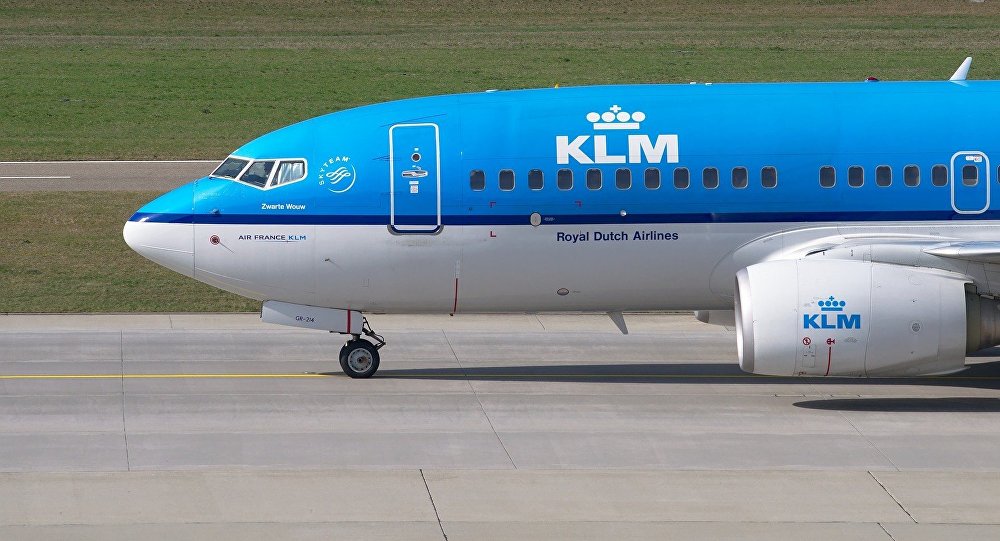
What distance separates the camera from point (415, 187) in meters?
19.8

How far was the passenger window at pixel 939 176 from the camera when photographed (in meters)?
19.7

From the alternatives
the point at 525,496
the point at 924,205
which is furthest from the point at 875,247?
the point at 525,496

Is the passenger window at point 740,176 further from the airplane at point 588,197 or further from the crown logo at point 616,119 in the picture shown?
the crown logo at point 616,119

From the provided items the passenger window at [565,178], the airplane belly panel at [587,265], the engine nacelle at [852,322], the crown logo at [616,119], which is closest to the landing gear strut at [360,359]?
the airplane belly panel at [587,265]

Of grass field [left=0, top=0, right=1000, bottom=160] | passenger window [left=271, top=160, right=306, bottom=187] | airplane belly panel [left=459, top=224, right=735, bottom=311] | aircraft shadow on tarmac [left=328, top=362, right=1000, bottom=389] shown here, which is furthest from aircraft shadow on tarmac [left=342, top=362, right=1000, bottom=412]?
grass field [left=0, top=0, right=1000, bottom=160]

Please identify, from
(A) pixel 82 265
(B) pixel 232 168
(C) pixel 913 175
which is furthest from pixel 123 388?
(C) pixel 913 175

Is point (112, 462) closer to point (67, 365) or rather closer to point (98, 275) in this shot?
point (67, 365)

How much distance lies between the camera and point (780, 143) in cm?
1970

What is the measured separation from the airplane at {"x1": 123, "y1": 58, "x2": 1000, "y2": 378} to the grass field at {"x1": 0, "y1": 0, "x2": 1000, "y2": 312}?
6605 mm

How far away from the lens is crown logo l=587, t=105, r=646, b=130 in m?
19.8

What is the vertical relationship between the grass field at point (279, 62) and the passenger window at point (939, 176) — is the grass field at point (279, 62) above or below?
above

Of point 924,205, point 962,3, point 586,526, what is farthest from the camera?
point 962,3

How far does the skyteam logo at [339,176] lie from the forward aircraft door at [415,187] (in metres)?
0.51

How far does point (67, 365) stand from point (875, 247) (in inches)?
434
